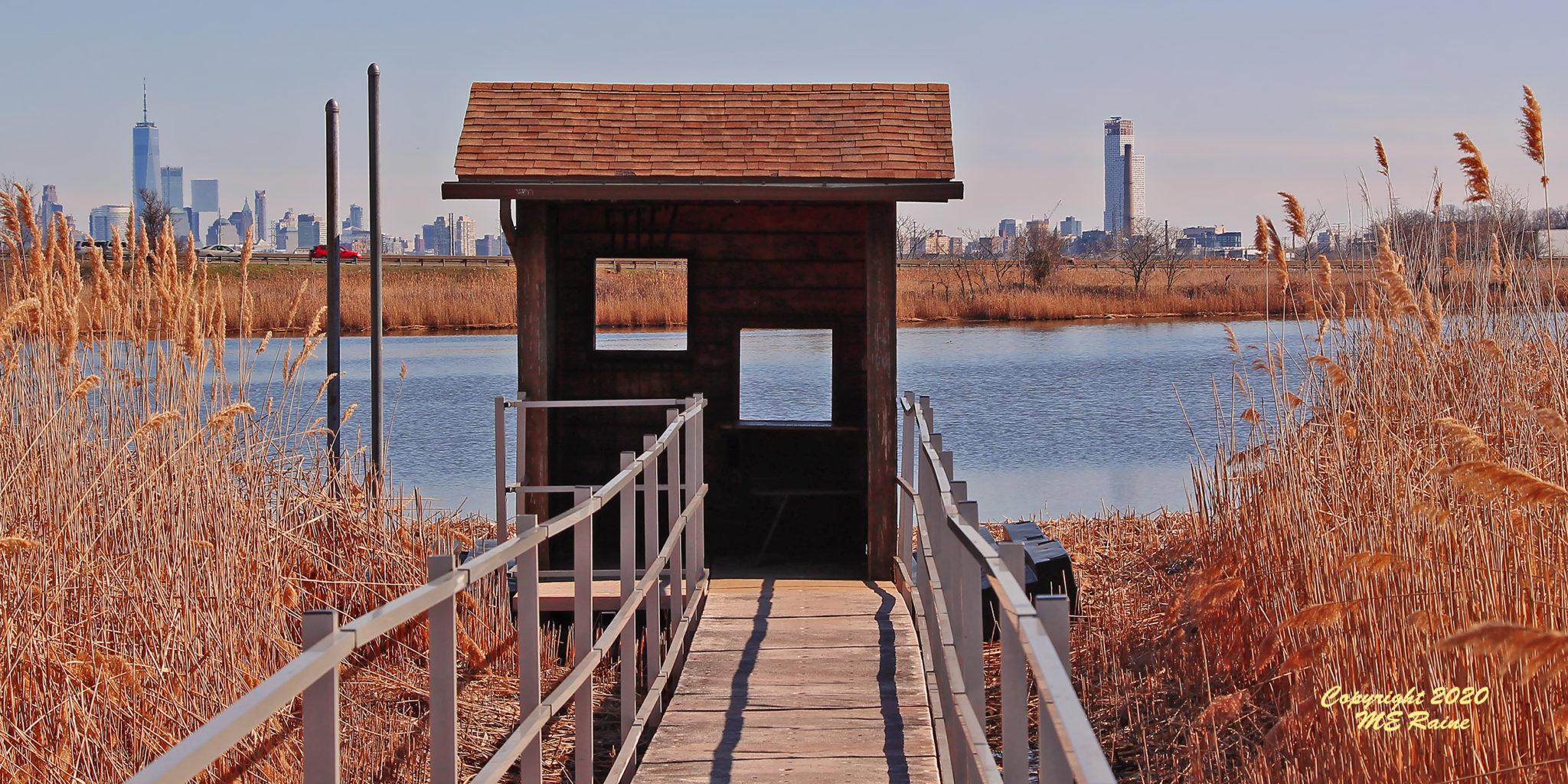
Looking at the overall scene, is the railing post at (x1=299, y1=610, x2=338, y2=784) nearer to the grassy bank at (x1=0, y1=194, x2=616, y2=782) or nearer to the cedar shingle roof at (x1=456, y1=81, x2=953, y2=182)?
the grassy bank at (x1=0, y1=194, x2=616, y2=782)

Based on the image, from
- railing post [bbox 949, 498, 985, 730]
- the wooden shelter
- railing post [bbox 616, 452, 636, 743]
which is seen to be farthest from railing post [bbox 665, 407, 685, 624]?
railing post [bbox 949, 498, 985, 730]

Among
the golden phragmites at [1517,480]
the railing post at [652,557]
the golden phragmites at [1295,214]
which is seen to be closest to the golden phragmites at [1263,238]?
the golden phragmites at [1295,214]

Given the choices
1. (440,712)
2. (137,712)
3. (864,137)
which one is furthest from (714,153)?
(440,712)

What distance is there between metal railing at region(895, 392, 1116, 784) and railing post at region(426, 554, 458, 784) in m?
0.94

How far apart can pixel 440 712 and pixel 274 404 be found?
391 centimetres

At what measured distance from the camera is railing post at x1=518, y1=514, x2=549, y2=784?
118 inches

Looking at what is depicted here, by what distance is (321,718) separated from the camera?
1789mm

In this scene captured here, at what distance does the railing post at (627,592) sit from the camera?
4.27 metres

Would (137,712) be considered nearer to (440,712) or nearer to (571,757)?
(440,712)

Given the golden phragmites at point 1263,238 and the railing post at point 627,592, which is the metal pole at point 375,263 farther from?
the golden phragmites at point 1263,238

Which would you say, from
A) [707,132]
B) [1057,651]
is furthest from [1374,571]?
[707,132]

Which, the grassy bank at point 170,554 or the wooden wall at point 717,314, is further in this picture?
the wooden wall at point 717,314

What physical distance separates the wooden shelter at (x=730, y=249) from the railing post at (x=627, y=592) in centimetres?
294

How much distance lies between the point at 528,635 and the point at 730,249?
6.04m
